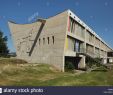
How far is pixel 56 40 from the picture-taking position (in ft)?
145

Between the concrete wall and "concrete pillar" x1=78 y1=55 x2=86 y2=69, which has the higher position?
the concrete wall

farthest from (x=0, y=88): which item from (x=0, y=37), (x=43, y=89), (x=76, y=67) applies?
(x=0, y=37)

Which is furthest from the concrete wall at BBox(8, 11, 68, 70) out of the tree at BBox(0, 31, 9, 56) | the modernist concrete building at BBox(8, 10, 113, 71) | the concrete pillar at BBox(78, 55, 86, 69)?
the tree at BBox(0, 31, 9, 56)

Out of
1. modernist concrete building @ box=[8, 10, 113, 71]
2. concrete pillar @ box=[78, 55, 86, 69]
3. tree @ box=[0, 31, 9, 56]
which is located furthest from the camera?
tree @ box=[0, 31, 9, 56]

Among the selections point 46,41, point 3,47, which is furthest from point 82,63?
point 3,47

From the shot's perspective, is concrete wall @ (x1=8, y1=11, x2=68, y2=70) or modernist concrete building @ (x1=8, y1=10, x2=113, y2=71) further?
concrete wall @ (x1=8, y1=11, x2=68, y2=70)

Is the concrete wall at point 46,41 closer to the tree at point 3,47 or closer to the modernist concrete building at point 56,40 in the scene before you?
the modernist concrete building at point 56,40

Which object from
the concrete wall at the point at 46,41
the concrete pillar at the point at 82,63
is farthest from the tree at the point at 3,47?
the concrete pillar at the point at 82,63

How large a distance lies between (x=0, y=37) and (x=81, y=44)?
4585 centimetres

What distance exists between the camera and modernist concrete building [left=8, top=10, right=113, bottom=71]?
42497mm

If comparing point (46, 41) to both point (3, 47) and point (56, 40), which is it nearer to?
point (56, 40)

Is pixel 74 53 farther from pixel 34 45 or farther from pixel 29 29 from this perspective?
pixel 29 29

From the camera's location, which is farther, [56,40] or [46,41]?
[46,41]

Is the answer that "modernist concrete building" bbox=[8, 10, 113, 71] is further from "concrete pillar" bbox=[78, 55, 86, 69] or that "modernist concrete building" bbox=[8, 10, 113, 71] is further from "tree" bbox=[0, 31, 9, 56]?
"tree" bbox=[0, 31, 9, 56]
